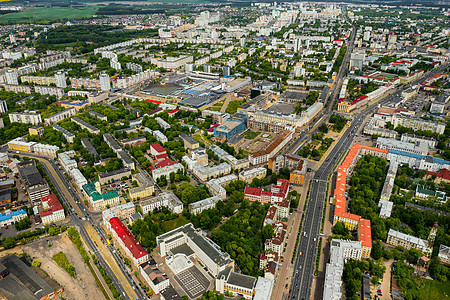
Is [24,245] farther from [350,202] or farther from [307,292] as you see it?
[350,202]

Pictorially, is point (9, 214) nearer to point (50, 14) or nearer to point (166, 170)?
point (166, 170)

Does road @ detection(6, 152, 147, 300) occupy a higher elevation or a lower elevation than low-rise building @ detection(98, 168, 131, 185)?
lower

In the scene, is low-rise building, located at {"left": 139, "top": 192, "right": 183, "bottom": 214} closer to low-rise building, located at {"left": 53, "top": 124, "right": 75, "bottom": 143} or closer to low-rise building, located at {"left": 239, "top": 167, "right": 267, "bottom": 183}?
low-rise building, located at {"left": 239, "top": 167, "right": 267, "bottom": 183}

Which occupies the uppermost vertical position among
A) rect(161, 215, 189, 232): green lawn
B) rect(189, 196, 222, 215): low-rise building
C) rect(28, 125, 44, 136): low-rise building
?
rect(28, 125, 44, 136): low-rise building

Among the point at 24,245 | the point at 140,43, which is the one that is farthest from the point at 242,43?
the point at 24,245

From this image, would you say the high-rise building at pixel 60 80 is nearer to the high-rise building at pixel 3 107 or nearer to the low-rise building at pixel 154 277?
the high-rise building at pixel 3 107

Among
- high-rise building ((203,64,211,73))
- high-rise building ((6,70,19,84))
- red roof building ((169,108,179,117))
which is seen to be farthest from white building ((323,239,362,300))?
high-rise building ((6,70,19,84))
